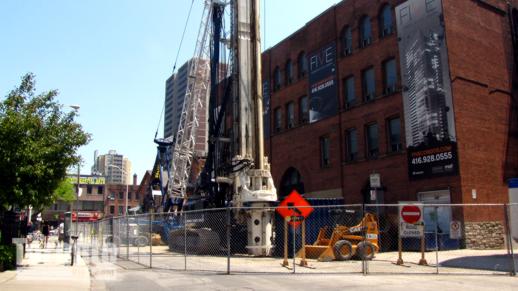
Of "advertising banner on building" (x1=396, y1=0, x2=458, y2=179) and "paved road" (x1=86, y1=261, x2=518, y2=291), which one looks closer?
"paved road" (x1=86, y1=261, x2=518, y2=291)

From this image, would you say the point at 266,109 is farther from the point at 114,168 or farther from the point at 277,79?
the point at 114,168

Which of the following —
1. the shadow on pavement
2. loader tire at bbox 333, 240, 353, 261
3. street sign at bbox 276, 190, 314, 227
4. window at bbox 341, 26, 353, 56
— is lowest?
the shadow on pavement

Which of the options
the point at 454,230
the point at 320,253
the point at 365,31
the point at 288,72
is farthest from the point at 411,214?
the point at 288,72

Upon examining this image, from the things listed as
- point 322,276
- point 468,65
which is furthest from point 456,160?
point 322,276

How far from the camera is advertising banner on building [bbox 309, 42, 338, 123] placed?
3512 centimetres

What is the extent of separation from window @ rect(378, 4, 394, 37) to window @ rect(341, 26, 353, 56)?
272cm

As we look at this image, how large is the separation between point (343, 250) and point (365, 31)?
17774 mm

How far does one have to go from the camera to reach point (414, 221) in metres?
16.2

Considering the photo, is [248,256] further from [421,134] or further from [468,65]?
[468,65]

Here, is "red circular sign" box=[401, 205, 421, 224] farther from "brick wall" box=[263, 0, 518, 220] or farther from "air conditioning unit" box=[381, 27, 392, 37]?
"air conditioning unit" box=[381, 27, 392, 37]

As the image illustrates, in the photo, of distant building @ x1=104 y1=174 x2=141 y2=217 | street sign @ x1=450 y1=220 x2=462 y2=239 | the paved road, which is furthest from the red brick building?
distant building @ x1=104 y1=174 x2=141 y2=217

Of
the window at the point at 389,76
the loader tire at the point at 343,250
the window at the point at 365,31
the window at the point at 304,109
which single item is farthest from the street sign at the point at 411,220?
the window at the point at 304,109

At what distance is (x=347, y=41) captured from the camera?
3459 centimetres

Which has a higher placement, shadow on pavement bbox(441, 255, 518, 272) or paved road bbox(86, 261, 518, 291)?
paved road bbox(86, 261, 518, 291)
